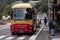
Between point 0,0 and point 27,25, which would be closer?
point 27,25

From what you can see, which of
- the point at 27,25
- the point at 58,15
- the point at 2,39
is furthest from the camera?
the point at 58,15

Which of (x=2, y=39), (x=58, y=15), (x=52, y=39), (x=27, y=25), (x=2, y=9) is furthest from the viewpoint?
(x=2, y=9)

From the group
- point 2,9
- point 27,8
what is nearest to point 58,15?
point 27,8

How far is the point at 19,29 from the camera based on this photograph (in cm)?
2914

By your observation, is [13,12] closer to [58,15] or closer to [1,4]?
[58,15]

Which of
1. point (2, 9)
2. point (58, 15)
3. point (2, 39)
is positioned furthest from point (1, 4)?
point (2, 39)

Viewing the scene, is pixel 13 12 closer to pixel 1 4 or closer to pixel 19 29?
pixel 19 29

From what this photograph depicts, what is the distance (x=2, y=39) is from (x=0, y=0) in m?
90.2

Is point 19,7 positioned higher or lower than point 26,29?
higher

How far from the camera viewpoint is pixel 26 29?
2909 centimetres

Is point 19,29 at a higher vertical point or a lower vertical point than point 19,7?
lower

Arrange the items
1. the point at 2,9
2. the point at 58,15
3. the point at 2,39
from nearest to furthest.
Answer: the point at 2,39, the point at 58,15, the point at 2,9

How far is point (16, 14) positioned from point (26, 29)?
6.41 ft

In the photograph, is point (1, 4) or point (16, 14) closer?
point (16, 14)
